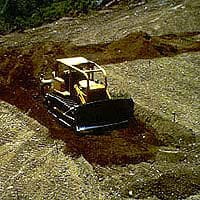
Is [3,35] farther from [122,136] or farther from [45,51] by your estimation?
[122,136]

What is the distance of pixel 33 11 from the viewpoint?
82.3 ft

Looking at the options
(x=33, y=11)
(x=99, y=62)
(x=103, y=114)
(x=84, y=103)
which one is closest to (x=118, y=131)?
(x=103, y=114)

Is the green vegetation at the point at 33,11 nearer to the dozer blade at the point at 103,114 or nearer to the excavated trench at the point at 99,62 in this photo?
the excavated trench at the point at 99,62

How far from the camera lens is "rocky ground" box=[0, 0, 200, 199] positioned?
30.8 ft

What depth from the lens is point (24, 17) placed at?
79.5ft

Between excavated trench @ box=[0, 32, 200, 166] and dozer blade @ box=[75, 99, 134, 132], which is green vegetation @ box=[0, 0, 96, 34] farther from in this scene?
dozer blade @ box=[75, 99, 134, 132]

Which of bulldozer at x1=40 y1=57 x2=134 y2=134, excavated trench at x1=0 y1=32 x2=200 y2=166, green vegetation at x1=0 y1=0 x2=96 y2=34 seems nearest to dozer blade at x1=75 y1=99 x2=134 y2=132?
bulldozer at x1=40 y1=57 x2=134 y2=134

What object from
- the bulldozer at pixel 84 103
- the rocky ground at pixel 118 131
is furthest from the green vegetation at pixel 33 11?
the bulldozer at pixel 84 103

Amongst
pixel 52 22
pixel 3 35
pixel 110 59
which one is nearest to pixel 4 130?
pixel 110 59

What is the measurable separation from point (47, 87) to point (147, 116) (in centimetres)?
260

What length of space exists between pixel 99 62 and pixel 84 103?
17.0 feet

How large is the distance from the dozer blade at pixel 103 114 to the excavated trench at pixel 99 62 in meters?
0.19

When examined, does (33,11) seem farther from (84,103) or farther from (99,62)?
(84,103)

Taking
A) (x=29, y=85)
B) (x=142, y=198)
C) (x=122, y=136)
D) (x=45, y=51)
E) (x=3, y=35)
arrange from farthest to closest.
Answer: (x=3, y=35), (x=45, y=51), (x=29, y=85), (x=122, y=136), (x=142, y=198)
